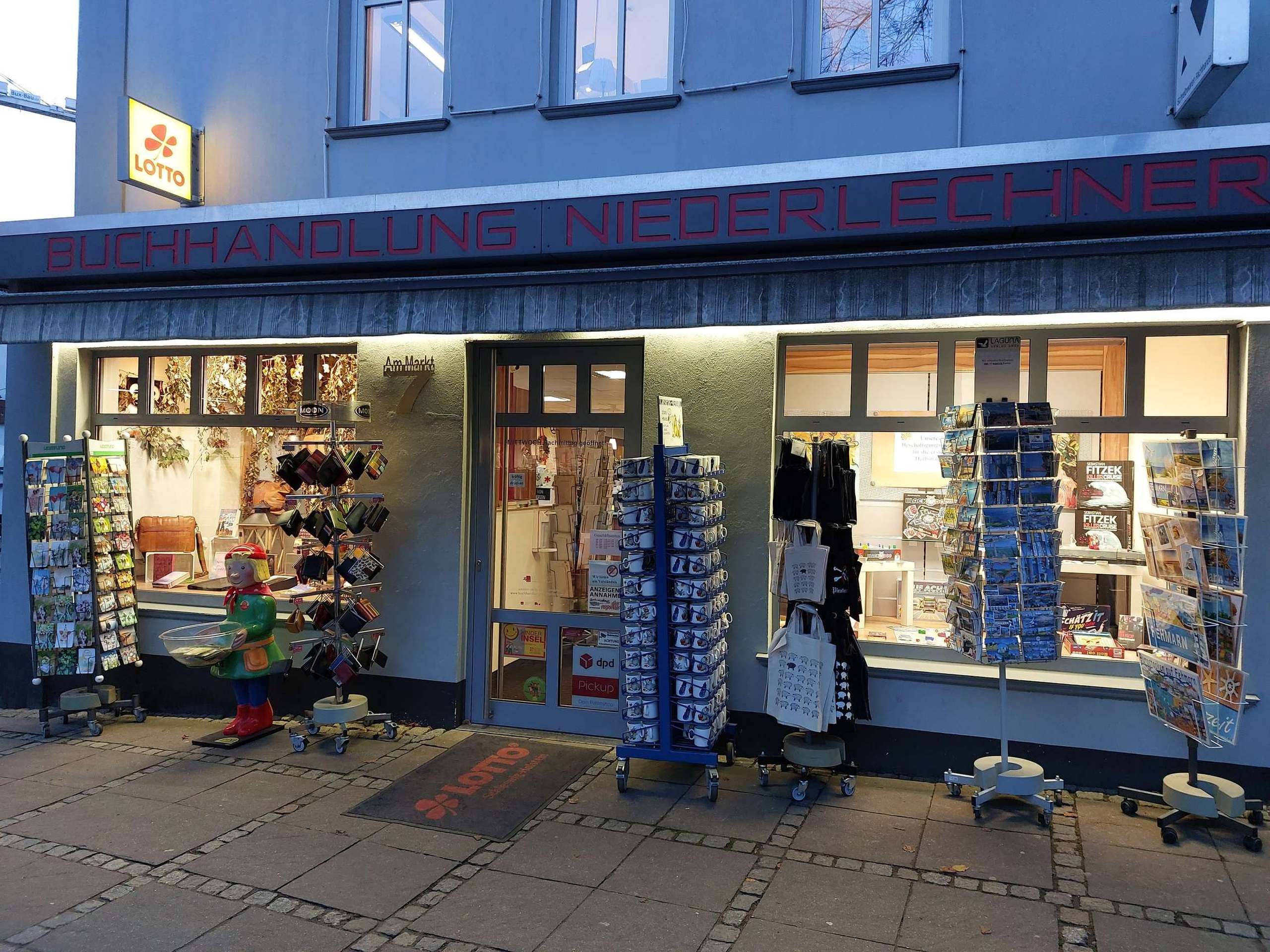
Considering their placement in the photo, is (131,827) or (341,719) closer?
(131,827)

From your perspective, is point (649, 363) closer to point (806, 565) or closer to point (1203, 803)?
point (806, 565)

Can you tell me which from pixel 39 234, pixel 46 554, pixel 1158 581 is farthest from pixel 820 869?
pixel 39 234

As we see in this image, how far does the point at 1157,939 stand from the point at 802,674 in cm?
231

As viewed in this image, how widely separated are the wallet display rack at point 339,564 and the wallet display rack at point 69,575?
5.58 ft

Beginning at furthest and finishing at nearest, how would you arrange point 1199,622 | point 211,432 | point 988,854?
1. point 211,432
2. point 1199,622
3. point 988,854

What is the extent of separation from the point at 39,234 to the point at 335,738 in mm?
4588

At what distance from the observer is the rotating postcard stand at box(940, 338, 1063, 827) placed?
5586mm

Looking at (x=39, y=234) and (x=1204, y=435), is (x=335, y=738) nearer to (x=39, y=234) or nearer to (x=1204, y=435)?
(x=39, y=234)

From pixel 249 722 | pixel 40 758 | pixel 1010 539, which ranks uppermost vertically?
pixel 1010 539

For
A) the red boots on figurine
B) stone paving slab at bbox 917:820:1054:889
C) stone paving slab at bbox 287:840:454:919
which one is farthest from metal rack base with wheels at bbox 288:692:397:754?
stone paving slab at bbox 917:820:1054:889

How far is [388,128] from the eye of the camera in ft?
24.8

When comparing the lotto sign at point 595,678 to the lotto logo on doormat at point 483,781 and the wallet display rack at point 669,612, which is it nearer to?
the lotto logo on doormat at point 483,781

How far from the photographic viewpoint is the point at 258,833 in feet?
17.6

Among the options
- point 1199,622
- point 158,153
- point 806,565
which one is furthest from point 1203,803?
point 158,153
